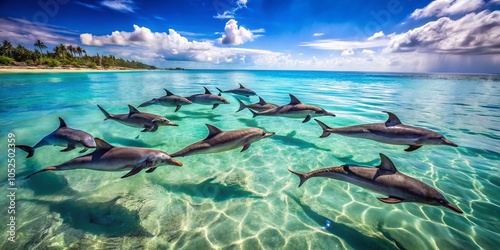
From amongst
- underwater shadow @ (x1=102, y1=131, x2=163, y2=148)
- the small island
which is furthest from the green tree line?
underwater shadow @ (x1=102, y1=131, x2=163, y2=148)

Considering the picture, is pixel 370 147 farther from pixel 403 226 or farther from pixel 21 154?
pixel 21 154

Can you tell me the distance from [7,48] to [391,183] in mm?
115425

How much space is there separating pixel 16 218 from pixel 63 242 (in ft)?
5.13

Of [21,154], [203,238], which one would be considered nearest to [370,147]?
[203,238]

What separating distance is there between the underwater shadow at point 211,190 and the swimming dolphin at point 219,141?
0.96m

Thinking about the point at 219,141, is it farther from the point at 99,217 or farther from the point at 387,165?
the point at 387,165

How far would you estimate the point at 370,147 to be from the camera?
25.8 feet

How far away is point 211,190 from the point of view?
5070 millimetres

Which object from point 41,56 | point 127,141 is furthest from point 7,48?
point 127,141

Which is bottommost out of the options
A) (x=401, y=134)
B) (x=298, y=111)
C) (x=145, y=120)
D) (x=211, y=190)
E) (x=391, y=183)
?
(x=211, y=190)

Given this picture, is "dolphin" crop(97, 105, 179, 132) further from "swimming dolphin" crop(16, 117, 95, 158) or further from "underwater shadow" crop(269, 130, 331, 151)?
"underwater shadow" crop(269, 130, 331, 151)

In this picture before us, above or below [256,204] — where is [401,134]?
above

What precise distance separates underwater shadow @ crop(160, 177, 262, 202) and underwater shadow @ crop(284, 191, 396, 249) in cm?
140

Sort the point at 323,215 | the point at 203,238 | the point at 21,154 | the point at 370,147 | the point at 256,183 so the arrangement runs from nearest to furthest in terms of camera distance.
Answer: the point at 203,238 < the point at 323,215 < the point at 256,183 < the point at 21,154 < the point at 370,147
